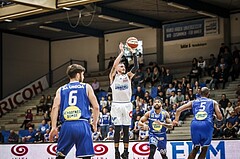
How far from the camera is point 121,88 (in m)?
12.0

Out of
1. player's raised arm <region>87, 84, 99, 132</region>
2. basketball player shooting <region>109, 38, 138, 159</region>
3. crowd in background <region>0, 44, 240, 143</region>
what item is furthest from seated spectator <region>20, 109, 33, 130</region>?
player's raised arm <region>87, 84, 99, 132</region>

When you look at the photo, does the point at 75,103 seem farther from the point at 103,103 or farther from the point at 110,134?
the point at 103,103

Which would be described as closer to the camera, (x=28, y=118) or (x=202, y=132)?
(x=202, y=132)

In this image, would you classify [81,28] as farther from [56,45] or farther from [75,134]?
[75,134]

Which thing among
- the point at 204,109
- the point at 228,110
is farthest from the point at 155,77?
the point at 204,109

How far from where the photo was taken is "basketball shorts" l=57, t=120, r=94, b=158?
26.6ft

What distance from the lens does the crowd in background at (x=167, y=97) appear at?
801 inches

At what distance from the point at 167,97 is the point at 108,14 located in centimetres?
644

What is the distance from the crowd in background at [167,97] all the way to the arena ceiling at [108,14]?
257cm

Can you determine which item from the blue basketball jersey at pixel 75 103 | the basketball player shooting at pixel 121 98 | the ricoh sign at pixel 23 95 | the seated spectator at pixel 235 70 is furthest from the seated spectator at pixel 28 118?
the blue basketball jersey at pixel 75 103

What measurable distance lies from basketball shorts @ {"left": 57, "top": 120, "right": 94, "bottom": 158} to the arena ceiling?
532 inches

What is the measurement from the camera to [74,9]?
84.2ft

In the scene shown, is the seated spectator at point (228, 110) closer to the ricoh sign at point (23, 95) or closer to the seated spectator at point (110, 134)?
the seated spectator at point (110, 134)

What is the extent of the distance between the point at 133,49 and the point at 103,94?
1619 cm
